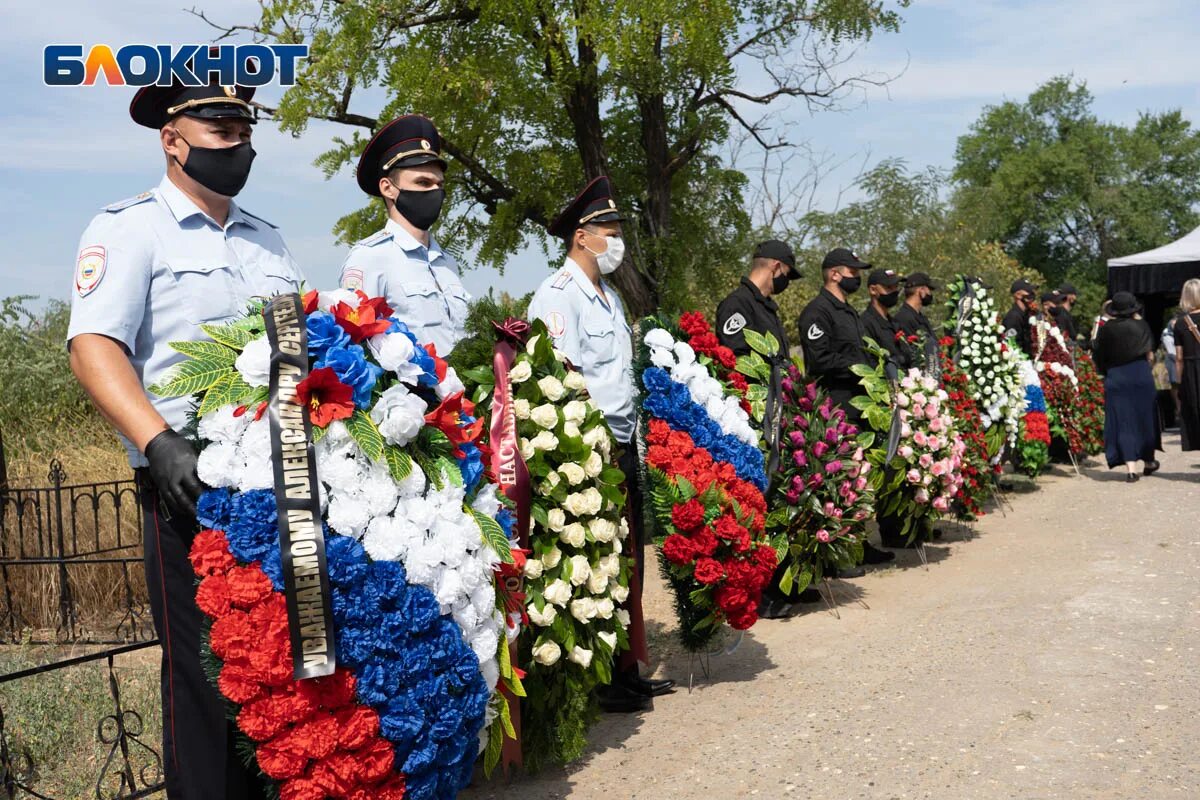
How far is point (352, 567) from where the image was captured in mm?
2865

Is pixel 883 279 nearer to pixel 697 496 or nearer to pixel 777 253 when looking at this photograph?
pixel 777 253

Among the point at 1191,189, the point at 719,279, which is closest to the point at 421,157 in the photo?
the point at 719,279

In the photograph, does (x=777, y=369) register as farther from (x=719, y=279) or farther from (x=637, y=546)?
(x=719, y=279)

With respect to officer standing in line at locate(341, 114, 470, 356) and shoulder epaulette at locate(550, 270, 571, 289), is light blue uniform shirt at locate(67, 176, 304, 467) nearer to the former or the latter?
officer standing in line at locate(341, 114, 470, 356)

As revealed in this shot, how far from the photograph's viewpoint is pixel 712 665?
6.18m

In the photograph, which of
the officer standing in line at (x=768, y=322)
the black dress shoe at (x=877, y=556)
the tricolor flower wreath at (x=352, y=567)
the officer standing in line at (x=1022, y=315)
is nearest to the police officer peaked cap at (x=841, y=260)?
the officer standing in line at (x=768, y=322)

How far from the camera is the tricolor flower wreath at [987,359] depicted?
419 inches

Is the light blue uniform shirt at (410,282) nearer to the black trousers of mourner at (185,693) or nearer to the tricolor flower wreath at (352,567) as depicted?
the tricolor flower wreath at (352,567)

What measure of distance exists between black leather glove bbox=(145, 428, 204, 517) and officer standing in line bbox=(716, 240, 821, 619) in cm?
417

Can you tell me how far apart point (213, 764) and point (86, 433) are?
9.51 metres

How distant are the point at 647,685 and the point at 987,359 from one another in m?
6.49

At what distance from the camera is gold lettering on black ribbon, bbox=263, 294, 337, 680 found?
9.11ft

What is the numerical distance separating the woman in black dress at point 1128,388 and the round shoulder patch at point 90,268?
11.8m

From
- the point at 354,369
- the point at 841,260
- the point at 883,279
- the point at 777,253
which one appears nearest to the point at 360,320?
the point at 354,369
